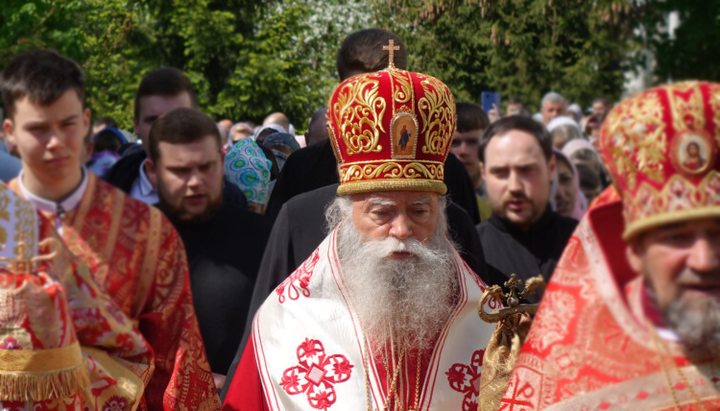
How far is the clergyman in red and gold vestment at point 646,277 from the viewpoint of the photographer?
2252mm

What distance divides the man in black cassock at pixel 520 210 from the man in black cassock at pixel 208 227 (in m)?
1.08

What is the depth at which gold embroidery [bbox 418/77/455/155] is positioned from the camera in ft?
14.3

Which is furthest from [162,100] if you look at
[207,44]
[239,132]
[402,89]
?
[207,44]

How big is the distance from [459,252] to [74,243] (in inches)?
63.9

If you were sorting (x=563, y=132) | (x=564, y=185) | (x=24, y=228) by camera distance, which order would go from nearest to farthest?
1. (x=24, y=228)
2. (x=564, y=185)
3. (x=563, y=132)

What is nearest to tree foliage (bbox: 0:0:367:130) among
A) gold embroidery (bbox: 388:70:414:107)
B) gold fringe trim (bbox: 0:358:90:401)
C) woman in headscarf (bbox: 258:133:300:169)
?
woman in headscarf (bbox: 258:133:300:169)

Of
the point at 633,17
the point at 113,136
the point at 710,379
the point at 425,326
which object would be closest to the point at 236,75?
the point at 113,136

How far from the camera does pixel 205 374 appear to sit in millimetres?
4191

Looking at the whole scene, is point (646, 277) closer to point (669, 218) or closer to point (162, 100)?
point (669, 218)

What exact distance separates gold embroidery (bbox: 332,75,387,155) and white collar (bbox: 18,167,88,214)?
3.63 feet

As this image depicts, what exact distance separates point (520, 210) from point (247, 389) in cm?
169

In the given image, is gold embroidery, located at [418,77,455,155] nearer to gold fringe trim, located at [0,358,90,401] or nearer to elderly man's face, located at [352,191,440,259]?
elderly man's face, located at [352,191,440,259]

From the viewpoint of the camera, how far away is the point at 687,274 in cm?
227

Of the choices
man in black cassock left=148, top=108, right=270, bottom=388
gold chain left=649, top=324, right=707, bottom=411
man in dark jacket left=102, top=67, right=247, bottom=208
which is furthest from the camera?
man in dark jacket left=102, top=67, right=247, bottom=208
